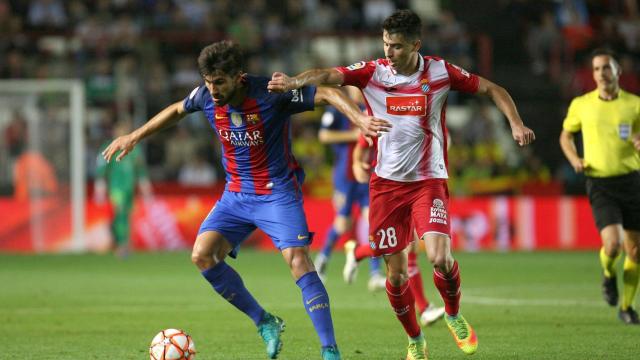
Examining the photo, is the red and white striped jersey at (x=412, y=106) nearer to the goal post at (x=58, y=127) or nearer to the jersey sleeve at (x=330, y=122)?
the jersey sleeve at (x=330, y=122)

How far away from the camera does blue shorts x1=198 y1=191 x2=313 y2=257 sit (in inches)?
296

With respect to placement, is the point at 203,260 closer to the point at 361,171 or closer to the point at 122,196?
the point at 361,171

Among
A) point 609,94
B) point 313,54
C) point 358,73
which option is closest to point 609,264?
point 609,94

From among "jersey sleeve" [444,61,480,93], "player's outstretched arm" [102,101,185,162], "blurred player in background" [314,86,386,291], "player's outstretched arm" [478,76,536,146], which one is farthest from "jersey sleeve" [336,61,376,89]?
"blurred player in background" [314,86,386,291]

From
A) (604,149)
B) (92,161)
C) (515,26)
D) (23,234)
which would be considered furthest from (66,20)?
(604,149)

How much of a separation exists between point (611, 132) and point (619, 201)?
634mm

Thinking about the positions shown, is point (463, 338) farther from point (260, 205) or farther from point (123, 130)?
point (123, 130)

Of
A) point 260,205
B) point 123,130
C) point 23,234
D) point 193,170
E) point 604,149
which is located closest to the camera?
point 260,205

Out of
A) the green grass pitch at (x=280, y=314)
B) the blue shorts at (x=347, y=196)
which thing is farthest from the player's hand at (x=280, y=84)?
the blue shorts at (x=347, y=196)

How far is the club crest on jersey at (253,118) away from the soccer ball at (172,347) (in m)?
1.50

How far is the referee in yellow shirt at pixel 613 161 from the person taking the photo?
33.1 feet

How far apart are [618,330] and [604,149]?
178cm

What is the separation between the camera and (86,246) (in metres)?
21.3

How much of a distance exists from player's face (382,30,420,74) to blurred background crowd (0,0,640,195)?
46.5ft
